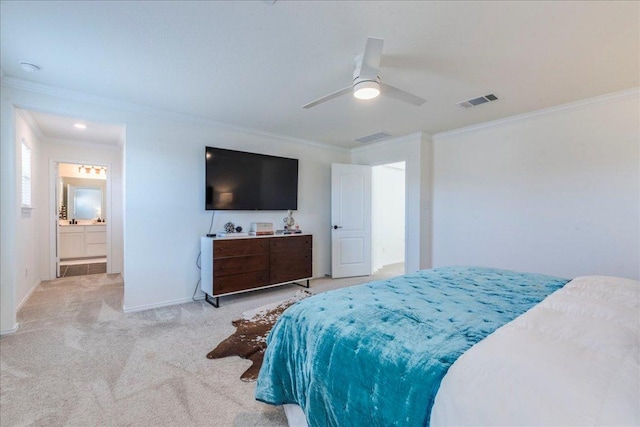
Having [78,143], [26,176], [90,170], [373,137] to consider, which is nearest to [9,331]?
[26,176]

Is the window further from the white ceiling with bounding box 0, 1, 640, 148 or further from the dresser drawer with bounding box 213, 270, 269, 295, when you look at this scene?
Answer: the dresser drawer with bounding box 213, 270, 269, 295

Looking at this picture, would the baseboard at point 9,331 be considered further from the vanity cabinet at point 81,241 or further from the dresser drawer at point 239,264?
the vanity cabinet at point 81,241

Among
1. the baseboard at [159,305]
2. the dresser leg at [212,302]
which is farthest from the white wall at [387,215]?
the baseboard at [159,305]

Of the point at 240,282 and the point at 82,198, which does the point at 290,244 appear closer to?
the point at 240,282

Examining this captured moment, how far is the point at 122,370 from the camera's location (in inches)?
84.7

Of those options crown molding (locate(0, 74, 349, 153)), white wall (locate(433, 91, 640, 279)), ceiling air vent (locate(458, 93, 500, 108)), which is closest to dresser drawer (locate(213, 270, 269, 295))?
crown molding (locate(0, 74, 349, 153))

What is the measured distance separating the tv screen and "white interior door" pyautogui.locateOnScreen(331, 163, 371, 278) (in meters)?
0.83

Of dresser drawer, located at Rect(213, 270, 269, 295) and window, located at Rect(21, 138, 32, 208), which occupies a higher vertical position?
window, located at Rect(21, 138, 32, 208)

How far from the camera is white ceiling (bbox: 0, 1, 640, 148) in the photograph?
182 cm

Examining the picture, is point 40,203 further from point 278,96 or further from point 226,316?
point 278,96

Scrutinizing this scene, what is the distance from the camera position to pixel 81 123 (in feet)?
13.1

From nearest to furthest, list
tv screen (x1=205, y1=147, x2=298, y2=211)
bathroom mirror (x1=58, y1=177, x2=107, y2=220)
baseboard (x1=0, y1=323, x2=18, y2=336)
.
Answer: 1. baseboard (x1=0, y1=323, x2=18, y2=336)
2. tv screen (x1=205, y1=147, x2=298, y2=211)
3. bathroom mirror (x1=58, y1=177, x2=107, y2=220)

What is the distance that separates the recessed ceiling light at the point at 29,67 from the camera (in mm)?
2465

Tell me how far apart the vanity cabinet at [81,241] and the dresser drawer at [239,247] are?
5.58 m
